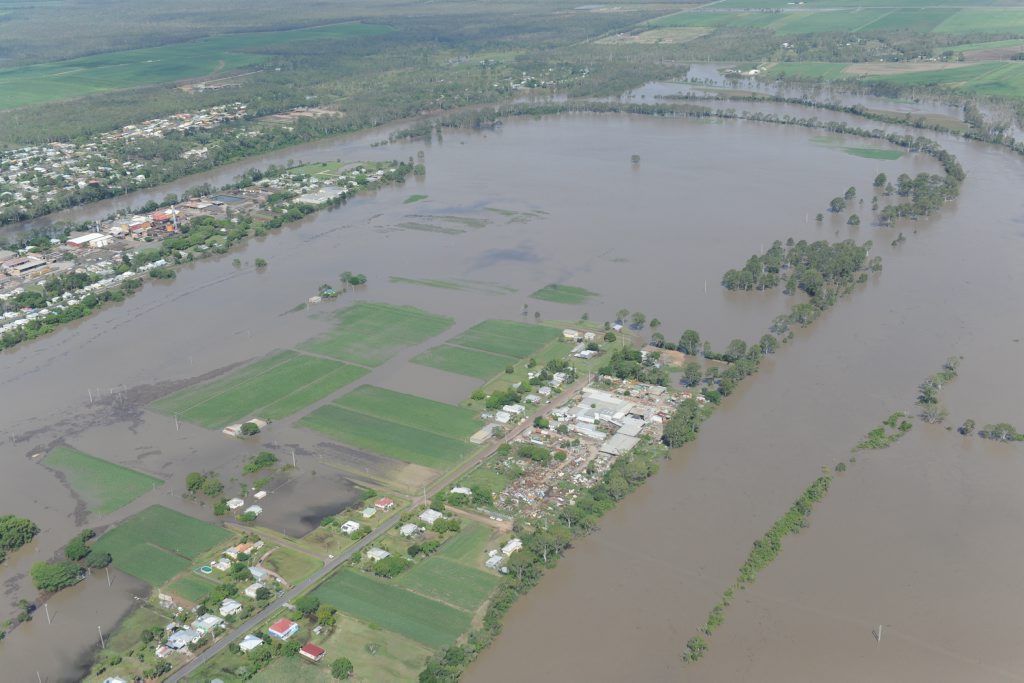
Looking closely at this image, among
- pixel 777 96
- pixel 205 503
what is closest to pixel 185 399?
pixel 205 503

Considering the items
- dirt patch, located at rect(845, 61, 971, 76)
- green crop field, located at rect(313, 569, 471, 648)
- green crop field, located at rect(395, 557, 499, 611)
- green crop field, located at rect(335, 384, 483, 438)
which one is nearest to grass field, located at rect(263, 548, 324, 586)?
green crop field, located at rect(313, 569, 471, 648)

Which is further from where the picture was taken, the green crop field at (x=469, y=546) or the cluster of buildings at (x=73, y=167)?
the cluster of buildings at (x=73, y=167)

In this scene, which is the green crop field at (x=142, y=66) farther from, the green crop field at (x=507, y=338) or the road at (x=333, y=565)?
the road at (x=333, y=565)

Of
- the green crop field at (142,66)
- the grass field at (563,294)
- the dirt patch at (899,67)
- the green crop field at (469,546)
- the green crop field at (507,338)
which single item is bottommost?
the green crop field at (469,546)

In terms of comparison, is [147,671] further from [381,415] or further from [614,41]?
[614,41]

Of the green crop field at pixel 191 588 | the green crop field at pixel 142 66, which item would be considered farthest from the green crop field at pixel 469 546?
the green crop field at pixel 142 66

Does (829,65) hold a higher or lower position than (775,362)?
higher
